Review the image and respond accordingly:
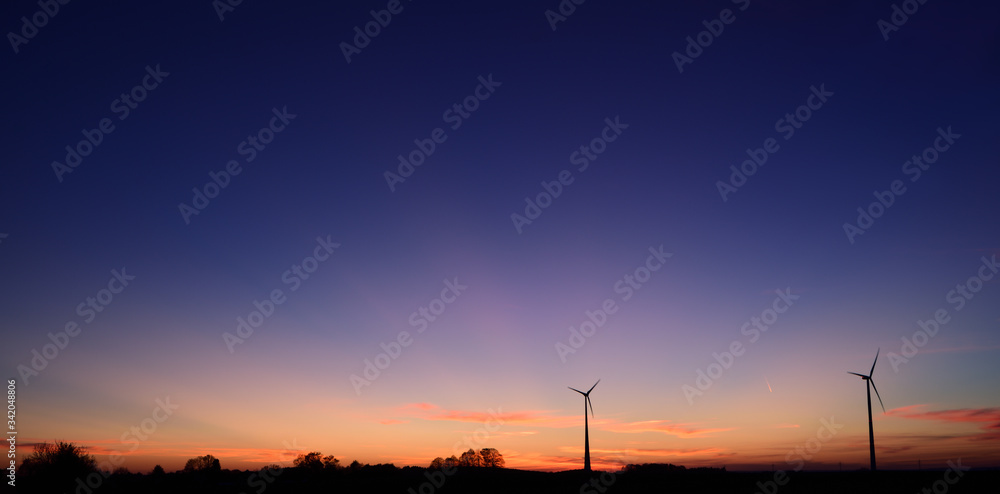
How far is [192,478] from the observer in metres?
113

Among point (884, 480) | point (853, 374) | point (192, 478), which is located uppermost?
point (853, 374)

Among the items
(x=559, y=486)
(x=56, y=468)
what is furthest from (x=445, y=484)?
(x=56, y=468)

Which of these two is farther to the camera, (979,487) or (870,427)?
(870,427)

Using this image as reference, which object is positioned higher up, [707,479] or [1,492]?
[1,492]

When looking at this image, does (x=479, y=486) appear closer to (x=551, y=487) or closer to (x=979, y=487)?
(x=551, y=487)

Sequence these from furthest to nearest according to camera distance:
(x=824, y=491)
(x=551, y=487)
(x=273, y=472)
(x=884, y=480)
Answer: (x=273, y=472) < (x=884, y=480) < (x=551, y=487) < (x=824, y=491)

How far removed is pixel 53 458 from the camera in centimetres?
9156

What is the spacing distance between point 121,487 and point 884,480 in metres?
124

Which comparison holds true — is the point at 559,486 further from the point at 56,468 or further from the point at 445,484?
the point at 56,468

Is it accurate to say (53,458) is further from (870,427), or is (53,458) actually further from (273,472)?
(870,427)

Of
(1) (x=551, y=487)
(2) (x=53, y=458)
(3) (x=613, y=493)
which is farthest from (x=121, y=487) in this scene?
(3) (x=613, y=493)

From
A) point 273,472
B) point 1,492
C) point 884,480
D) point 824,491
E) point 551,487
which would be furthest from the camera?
point 273,472

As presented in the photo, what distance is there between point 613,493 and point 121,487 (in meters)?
70.9

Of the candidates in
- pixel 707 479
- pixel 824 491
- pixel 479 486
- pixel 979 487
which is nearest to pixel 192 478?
pixel 479 486
